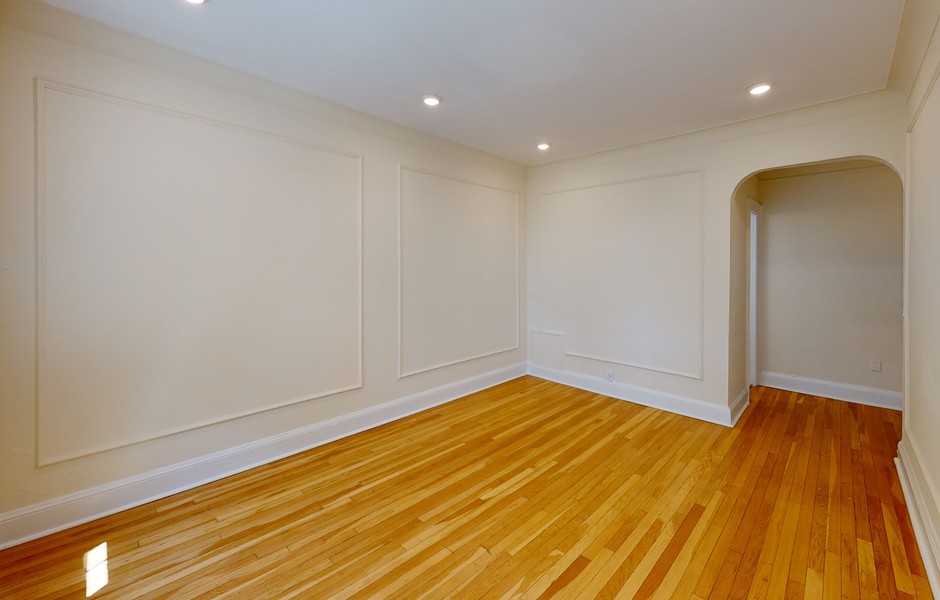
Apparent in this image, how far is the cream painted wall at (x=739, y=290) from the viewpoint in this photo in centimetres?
361

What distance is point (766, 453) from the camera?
3.02 m

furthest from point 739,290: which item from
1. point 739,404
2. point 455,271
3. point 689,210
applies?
point 455,271

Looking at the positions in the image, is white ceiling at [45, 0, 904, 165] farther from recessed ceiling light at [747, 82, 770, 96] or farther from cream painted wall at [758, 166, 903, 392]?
cream painted wall at [758, 166, 903, 392]

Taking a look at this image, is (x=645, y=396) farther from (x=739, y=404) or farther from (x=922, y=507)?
(x=922, y=507)

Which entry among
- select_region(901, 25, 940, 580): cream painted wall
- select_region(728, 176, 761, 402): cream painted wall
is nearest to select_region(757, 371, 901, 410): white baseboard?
select_region(728, 176, 761, 402): cream painted wall

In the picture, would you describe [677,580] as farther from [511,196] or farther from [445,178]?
[511,196]

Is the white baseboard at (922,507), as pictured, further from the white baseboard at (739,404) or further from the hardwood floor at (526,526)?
the white baseboard at (739,404)

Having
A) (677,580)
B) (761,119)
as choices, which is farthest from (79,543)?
(761,119)

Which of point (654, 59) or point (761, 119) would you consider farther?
point (761, 119)

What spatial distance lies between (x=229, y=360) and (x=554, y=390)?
10.9 feet

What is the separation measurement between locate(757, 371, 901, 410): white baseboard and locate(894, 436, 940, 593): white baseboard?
1.79m

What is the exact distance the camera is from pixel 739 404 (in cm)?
382

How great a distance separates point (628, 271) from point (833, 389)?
2572 mm

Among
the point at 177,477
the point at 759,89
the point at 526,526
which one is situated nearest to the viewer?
the point at 526,526
